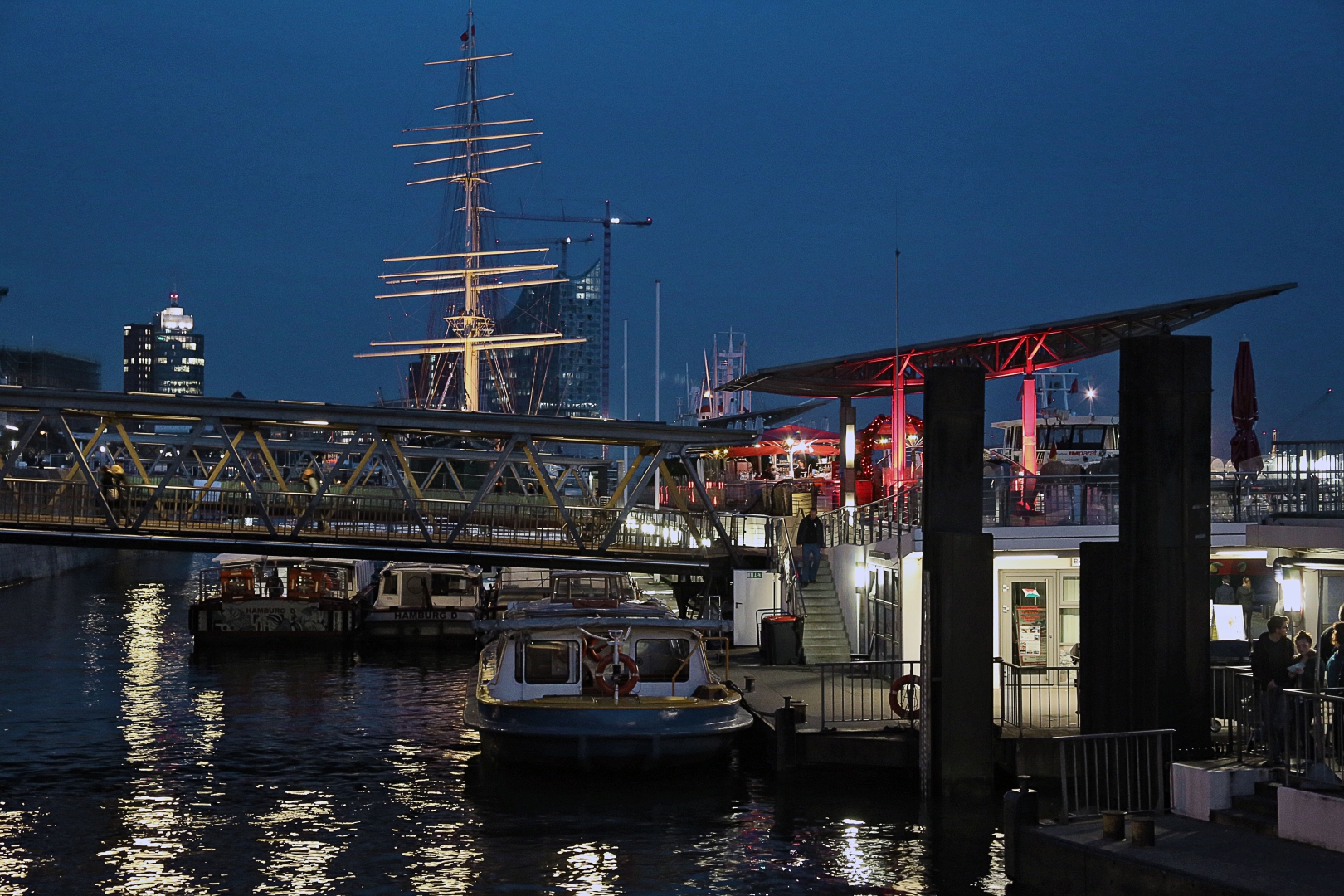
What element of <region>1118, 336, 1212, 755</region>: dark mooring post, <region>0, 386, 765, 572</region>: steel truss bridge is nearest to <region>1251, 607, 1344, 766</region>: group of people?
<region>1118, 336, 1212, 755</region>: dark mooring post

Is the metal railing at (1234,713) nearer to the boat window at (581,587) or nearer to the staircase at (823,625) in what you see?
the staircase at (823,625)

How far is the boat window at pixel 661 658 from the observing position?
24.1 m

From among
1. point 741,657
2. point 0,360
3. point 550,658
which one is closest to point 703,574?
point 741,657

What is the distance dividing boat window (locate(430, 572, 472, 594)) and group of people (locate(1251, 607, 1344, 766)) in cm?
3035

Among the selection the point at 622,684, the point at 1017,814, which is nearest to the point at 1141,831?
the point at 1017,814

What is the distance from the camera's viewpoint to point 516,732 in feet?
72.6

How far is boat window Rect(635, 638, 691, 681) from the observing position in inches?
948

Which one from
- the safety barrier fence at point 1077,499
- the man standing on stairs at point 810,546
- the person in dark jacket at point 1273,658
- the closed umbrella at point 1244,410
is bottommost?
the person in dark jacket at point 1273,658

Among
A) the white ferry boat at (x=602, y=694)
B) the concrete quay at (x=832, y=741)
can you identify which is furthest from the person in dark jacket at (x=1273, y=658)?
the white ferry boat at (x=602, y=694)

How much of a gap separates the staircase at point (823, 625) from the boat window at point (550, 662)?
686cm

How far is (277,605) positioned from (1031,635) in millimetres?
23866

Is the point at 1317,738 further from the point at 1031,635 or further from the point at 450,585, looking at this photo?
the point at 450,585

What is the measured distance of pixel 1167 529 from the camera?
671 inches

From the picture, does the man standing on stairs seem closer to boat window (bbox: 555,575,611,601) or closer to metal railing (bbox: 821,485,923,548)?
metal railing (bbox: 821,485,923,548)
